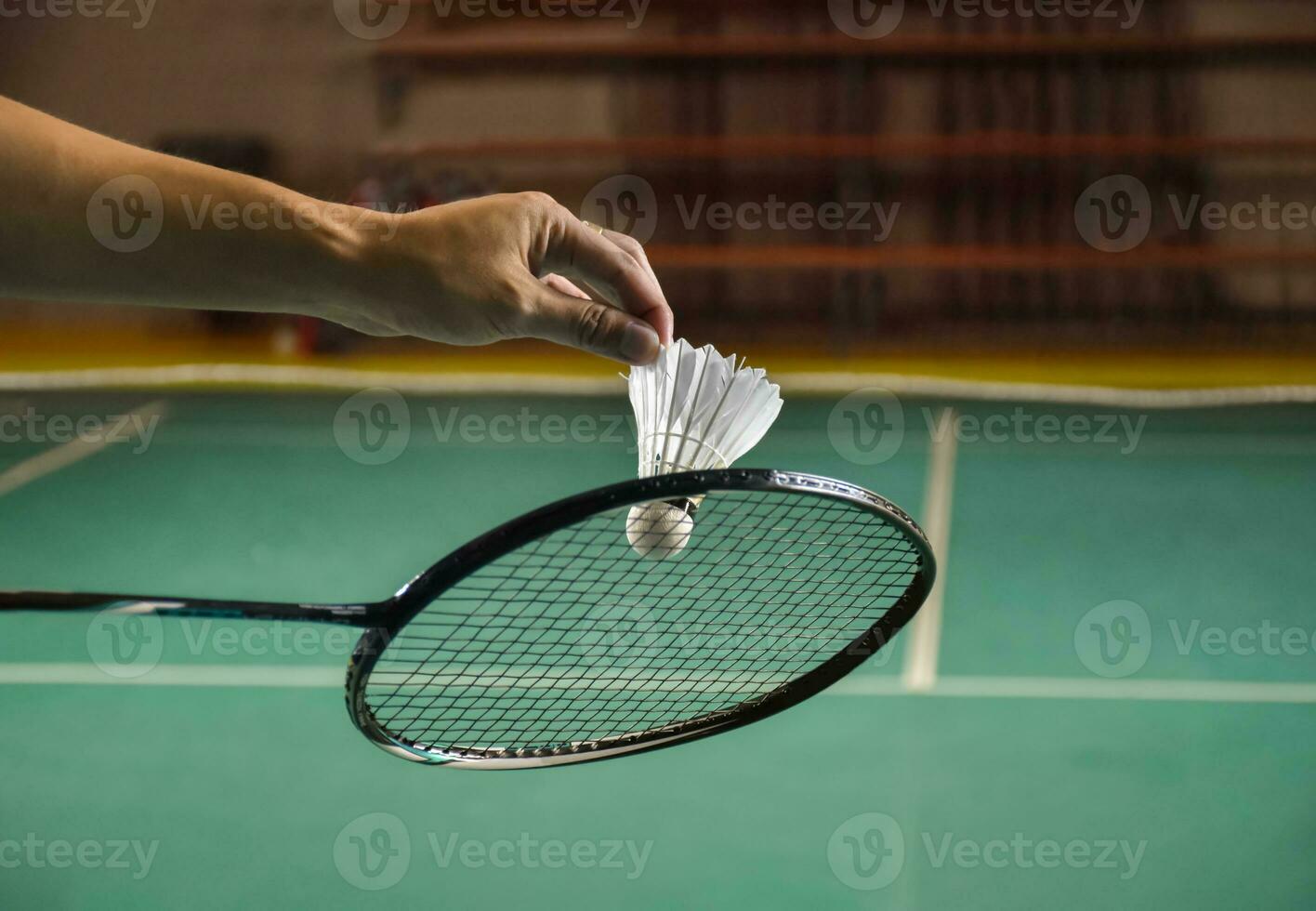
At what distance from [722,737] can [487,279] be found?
1534 millimetres

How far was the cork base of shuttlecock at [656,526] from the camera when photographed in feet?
4.73

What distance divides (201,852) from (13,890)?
296 mm

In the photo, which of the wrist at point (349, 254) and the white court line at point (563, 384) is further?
the white court line at point (563, 384)

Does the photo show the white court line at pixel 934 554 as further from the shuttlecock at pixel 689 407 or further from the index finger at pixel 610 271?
the index finger at pixel 610 271

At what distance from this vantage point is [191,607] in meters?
1.18

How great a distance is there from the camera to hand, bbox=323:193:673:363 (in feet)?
4.54

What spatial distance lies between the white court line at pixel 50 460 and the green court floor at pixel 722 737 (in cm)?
3

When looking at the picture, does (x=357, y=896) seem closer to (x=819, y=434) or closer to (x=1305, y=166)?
(x=819, y=434)

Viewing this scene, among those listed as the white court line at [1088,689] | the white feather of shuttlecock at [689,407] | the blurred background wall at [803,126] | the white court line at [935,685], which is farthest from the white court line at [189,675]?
the blurred background wall at [803,126]

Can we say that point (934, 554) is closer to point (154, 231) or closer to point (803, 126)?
point (154, 231)

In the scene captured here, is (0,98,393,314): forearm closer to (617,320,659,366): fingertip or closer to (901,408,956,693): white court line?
(617,320,659,366): fingertip

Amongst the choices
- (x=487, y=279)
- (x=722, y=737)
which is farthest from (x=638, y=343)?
(x=722, y=737)

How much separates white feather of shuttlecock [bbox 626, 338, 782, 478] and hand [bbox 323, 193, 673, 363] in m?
0.15

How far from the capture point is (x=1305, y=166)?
6.86m
